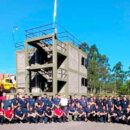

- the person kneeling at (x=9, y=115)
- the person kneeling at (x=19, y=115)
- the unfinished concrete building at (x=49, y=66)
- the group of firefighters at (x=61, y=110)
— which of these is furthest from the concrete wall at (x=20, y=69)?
the person kneeling at (x=9, y=115)

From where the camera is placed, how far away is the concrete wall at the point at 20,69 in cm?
3041

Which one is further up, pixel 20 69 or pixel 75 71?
pixel 20 69

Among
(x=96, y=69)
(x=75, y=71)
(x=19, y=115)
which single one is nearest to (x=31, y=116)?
(x=19, y=115)

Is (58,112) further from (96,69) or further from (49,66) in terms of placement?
(96,69)

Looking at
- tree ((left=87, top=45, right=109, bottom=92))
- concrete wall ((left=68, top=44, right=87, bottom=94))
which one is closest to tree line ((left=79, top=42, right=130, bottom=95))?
tree ((left=87, top=45, right=109, bottom=92))

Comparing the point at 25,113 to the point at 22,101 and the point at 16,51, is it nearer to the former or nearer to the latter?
the point at 22,101

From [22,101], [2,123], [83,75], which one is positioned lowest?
[2,123]

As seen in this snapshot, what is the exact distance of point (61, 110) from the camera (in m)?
18.0

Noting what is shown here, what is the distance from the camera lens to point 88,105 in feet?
60.6

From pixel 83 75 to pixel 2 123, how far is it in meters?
17.5

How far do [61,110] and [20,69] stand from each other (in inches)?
539

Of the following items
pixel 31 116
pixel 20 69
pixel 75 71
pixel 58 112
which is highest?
pixel 20 69

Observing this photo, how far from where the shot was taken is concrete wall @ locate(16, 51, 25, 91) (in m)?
30.4

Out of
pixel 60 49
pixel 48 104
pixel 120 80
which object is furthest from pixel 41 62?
pixel 120 80
